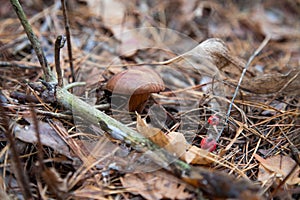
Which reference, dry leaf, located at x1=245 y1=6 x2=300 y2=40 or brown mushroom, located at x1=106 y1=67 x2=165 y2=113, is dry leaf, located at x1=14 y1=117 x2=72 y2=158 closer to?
brown mushroom, located at x1=106 y1=67 x2=165 y2=113

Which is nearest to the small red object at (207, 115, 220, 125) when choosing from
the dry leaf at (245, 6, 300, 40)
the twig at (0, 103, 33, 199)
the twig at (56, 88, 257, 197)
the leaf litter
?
the leaf litter

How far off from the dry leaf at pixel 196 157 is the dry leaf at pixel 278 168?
20 centimetres

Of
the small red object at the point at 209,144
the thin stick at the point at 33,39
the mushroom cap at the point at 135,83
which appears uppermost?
the thin stick at the point at 33,39

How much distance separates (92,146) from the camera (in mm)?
1193

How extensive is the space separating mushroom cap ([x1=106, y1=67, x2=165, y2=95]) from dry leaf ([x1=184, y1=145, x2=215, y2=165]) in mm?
283

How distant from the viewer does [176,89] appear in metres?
1.75

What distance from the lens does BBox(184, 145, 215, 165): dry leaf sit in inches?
43.7

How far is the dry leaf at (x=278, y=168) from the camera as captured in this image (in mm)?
1119

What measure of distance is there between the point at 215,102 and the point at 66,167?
0.75 m

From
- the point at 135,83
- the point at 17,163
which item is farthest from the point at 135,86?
the point at 17,163

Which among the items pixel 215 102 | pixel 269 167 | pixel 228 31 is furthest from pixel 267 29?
pixel 269 167

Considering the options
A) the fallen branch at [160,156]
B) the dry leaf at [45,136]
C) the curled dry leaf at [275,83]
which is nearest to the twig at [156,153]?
the fallen branch at [160,156]

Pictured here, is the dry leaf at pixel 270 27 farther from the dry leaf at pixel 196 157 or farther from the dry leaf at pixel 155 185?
the dry leaf at pixel 155 185

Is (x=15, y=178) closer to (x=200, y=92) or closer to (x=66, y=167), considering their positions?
(x=66, y=167)
